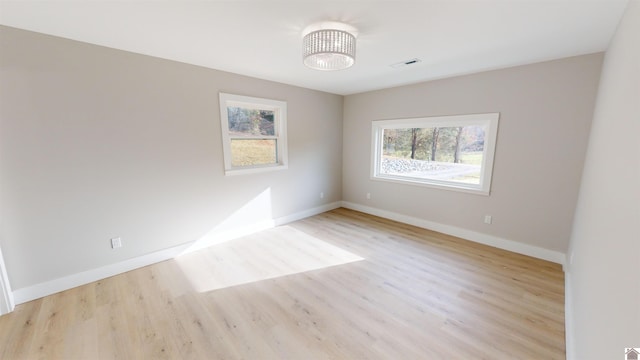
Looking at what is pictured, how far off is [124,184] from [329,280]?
239 cm

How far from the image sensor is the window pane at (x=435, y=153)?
3.40m

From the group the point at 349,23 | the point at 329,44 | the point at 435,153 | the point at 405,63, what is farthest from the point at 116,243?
the point at 435,153

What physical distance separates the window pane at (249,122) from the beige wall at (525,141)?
220 cm

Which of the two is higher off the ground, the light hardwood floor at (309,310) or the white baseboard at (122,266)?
the white baseboard at (122,266)

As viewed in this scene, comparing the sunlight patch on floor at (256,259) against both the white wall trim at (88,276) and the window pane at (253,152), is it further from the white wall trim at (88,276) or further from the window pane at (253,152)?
the window pane at (253,152)

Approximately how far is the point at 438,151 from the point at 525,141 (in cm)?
106

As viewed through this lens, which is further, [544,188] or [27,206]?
[544,188]

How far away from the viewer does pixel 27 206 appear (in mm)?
2098

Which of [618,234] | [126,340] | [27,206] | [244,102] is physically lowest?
[126,340]

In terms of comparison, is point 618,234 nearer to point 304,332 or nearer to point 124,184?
point 304,332

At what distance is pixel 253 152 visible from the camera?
3713mm

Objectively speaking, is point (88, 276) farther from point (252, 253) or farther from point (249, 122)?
point (249, 122)

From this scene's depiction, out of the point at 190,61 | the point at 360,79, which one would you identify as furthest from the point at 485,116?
the point at 190,61

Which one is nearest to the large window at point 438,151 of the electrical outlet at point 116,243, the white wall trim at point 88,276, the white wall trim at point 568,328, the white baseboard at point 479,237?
the white baseboard at point 479,237
